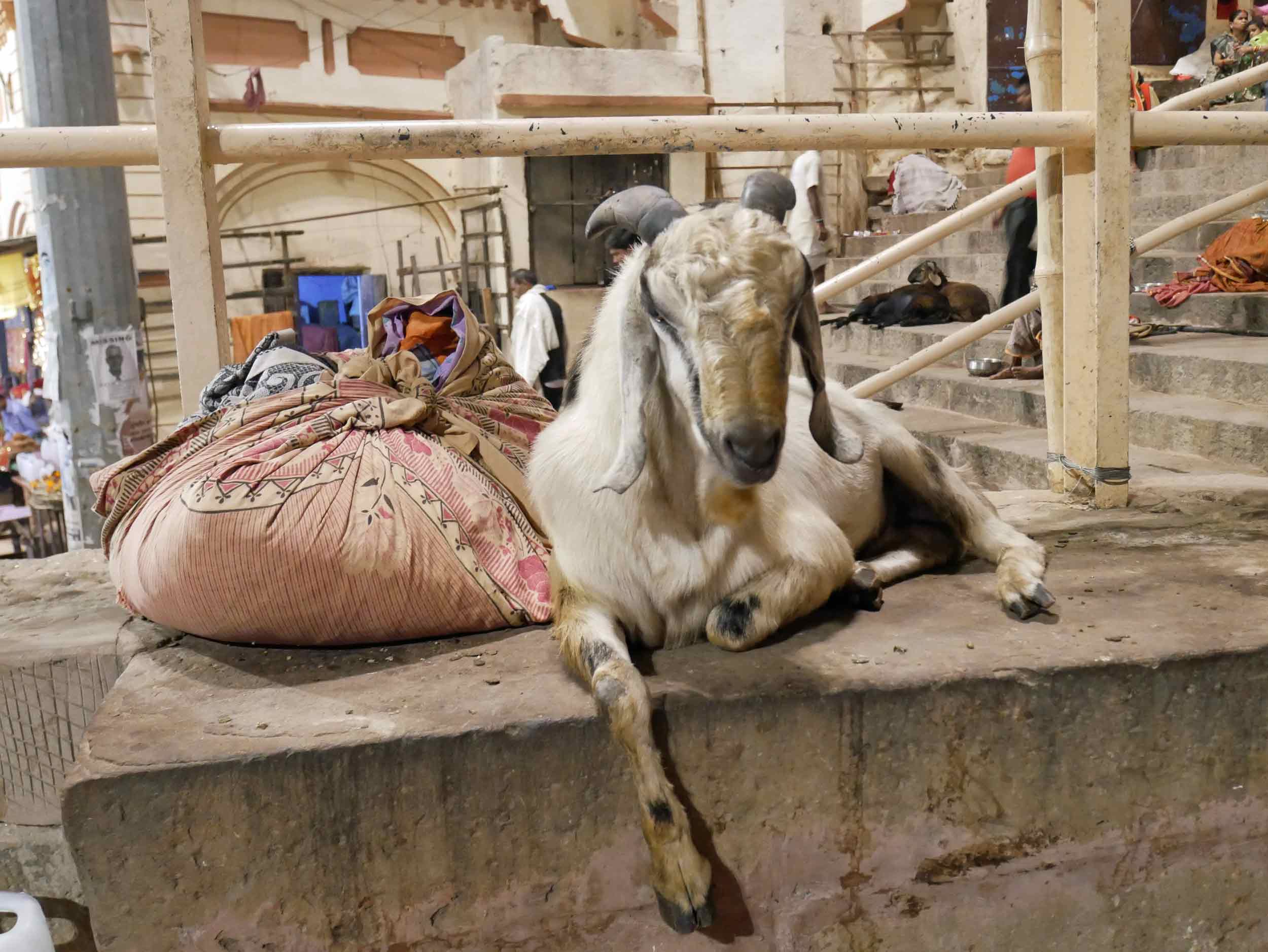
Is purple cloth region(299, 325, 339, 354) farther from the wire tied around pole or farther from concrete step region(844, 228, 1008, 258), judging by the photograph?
the wire tied around pole

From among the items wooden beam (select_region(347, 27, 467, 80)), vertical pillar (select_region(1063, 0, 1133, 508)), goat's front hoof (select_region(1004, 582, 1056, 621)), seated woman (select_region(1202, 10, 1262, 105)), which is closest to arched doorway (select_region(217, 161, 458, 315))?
wooden beam (select_region(347, 27, 467, 80))

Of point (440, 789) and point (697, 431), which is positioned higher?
point (697, 431)

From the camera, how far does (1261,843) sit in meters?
2.55

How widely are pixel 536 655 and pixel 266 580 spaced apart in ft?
2.12

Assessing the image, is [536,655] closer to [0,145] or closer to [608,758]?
[608,758]

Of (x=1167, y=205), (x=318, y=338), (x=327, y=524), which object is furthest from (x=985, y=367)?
(x=318, y=338)

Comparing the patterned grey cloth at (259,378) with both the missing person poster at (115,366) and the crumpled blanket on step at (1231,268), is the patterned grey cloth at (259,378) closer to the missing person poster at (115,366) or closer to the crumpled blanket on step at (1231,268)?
the missing person poster at (115,366)

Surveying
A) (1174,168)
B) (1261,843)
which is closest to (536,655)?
(1261,843)

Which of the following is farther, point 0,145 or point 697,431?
point 0,145

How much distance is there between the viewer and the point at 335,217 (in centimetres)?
1549

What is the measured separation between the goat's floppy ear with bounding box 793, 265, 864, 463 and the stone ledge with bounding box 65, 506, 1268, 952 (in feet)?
1.45

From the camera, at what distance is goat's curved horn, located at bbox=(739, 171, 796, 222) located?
2246 mm

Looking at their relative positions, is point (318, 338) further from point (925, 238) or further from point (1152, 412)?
point (925, 238)

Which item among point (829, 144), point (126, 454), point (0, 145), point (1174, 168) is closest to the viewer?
point (0, 145)
